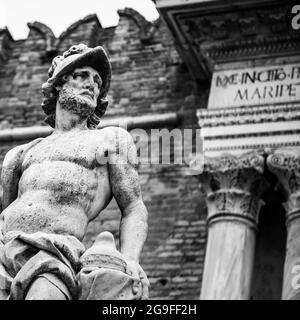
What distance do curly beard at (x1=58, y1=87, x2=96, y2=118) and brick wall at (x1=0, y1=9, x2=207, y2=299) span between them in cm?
Answer: 754

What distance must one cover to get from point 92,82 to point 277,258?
24.4 ft

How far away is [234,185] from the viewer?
1283 cm

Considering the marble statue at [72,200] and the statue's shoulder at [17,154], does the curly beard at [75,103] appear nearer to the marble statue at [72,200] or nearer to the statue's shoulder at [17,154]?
the marble statue at [72,200]

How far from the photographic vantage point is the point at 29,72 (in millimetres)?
17094


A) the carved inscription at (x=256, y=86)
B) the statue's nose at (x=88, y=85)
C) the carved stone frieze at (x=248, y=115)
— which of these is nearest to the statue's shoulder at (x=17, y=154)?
the statue's nose at (x=88, y=85)

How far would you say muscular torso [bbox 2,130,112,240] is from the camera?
575 centimetres

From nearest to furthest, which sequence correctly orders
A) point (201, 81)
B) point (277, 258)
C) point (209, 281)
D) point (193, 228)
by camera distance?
point (209, 281) < point (277, 258) < point (193, 228) < point (201, 81)

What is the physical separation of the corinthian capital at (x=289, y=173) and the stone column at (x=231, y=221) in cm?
17

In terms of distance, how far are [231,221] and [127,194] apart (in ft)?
21.8

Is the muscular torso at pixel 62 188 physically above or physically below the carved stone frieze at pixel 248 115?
below

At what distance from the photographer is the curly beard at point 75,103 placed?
6.31 metres

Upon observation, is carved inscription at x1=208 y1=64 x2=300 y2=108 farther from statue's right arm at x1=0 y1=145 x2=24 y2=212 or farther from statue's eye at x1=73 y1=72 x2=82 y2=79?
statue's right arm at x1=0 y1=145 x2=24 y2=212
